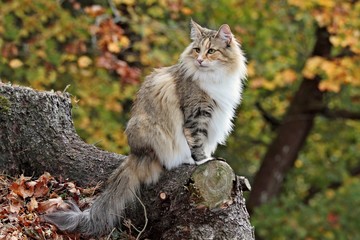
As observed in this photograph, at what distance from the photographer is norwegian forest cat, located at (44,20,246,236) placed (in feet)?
15.6

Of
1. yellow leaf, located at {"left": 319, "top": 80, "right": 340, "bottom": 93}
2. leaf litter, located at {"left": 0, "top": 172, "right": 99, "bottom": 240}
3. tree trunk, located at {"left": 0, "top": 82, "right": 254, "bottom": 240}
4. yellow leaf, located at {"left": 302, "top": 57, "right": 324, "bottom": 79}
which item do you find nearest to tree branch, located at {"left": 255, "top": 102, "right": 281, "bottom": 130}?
yellow leaf, located at {"left": 302, "top": 57, "right": 324, "bottom": 79}

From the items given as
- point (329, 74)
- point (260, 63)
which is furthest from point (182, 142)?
point (260, 63)

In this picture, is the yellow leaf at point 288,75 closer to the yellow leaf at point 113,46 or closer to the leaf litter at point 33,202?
the yellow leaf at point 113,46

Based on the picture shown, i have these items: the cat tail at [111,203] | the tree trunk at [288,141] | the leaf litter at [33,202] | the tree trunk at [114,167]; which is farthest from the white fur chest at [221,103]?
the tree trunk at [288,141]

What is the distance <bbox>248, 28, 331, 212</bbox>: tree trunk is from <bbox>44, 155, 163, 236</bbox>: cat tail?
7.20m

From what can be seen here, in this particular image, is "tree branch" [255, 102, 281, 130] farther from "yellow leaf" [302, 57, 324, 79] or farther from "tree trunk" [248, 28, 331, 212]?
"yellow leaf" [302, 57, 324, 79]

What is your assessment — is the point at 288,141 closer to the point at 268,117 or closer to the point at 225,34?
the point at 268,117

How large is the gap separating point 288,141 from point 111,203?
24.6ft

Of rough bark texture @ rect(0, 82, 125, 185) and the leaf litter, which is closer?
the leaf litter

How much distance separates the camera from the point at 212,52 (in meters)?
5.34

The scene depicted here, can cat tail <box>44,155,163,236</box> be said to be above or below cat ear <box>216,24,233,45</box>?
below

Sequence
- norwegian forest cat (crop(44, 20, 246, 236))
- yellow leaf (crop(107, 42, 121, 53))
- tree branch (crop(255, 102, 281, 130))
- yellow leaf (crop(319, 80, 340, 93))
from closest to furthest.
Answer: norwegian forest cat (crop(44, 20, 246, 236)), yellow leaf (crop(107, 42, 121, 53)), yellow leaf (crop(319, 80, 340, 93)), tree branch (crop(255, 102, 281, 130))

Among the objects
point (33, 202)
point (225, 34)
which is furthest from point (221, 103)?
point (33, 202)

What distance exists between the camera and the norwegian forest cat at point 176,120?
4754 mm
